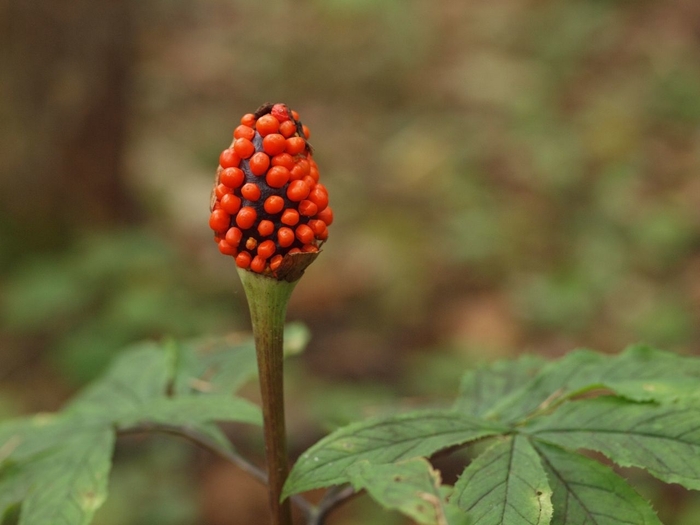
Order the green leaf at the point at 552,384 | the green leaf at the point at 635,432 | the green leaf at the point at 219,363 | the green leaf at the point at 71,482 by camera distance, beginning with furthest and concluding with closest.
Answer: the green leaf at the point at 219,363
the green leaf at the point at 552,384
the green leaf at the point at 71,482
the green leaf at the point at 635,432

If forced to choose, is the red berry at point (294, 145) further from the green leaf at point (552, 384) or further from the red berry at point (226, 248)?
the green leaf at point (552, 384)

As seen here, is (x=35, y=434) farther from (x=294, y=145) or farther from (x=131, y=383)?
(x=294, y=145)

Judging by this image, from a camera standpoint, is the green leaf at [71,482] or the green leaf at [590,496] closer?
the green leaf at [590,496]

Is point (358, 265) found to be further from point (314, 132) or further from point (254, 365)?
point (254, 365)

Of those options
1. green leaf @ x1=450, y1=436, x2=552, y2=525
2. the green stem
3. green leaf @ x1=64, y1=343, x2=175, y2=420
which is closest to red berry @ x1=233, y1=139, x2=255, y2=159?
the green stem

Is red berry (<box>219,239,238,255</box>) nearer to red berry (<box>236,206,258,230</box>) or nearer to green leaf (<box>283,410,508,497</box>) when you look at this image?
red berry (<box>236,206,258,230</box>)

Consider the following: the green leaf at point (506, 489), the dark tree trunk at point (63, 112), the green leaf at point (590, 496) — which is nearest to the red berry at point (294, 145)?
the green leaf at point (506, 489)

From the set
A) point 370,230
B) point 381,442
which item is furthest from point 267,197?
point 370,230
